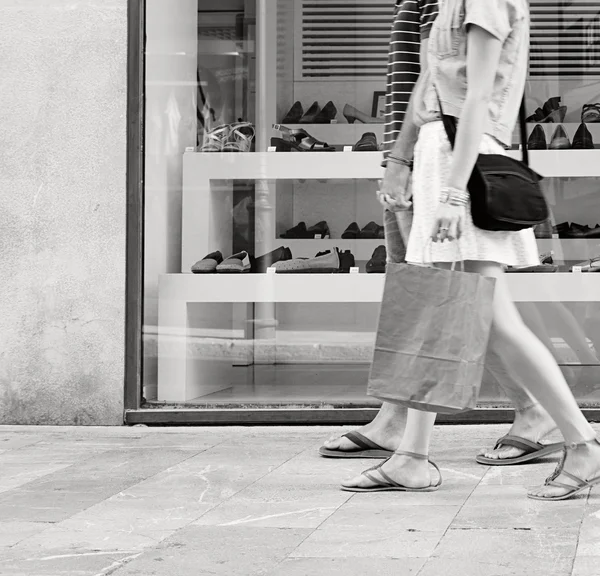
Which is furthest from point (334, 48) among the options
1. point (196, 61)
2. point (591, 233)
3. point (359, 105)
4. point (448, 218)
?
point (448, 218)

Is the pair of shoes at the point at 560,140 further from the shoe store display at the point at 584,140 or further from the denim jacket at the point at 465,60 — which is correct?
the denim jacket at the point at 465,60

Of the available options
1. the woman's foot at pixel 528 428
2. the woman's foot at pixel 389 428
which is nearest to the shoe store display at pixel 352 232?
the woman's foot at pixel 389 428

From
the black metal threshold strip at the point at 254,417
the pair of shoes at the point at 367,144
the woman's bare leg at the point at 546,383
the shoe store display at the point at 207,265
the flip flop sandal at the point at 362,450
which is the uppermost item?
the pair of shoes at the point at 367,144

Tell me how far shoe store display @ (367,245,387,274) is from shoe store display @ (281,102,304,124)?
0.80 metres

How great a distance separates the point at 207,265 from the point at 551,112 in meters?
1.96

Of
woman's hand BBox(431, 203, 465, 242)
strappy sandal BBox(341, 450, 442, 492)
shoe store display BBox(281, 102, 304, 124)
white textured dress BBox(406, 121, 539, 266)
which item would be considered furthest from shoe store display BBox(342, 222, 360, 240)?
woman's hand BBox(431, 203, 465, 242)

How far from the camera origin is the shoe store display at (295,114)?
225 inches

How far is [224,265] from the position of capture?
5691mm

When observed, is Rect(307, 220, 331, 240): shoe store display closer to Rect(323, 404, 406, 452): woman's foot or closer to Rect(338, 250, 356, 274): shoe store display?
Rect(338, 250, 356, 274): shoe store display

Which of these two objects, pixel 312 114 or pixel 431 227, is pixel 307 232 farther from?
pixel 431 227

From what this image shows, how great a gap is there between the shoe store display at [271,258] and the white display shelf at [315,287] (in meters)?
0.04

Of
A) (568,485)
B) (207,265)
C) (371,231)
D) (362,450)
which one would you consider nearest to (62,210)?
(207,265)

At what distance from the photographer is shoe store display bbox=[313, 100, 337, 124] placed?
5734 mm

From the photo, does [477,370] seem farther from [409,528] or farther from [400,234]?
[400,234]
